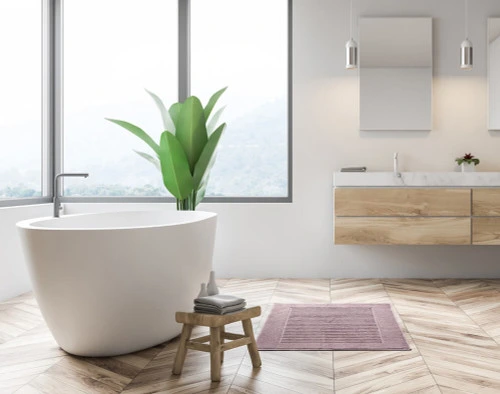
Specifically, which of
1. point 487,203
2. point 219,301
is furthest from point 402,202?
point 219,301

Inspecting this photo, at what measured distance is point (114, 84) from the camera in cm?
536

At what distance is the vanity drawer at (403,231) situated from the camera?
180 inches

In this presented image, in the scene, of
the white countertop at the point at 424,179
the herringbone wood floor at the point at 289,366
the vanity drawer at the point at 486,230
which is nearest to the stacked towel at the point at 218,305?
the herringbone wood floor at the point at 289,366

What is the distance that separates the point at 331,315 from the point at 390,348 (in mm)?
746

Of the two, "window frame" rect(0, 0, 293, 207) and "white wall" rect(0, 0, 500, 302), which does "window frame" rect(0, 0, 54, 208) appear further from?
"white wall" rect(0, 0, 500, 302)

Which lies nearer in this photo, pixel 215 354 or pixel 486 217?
pixel 215 354

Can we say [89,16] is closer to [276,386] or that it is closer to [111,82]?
[111,82]

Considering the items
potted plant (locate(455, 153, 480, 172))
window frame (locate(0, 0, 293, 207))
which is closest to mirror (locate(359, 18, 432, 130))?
potted plant (locate(455, 153, 480, 172))

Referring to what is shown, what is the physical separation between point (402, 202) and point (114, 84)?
9.00 feet

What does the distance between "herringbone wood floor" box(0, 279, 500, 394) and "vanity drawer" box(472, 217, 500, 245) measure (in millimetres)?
858

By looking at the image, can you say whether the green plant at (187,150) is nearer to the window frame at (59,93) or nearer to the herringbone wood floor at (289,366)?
the window frame at (59,93)

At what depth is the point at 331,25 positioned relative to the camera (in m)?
5.11

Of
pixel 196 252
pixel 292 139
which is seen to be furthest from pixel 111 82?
pixel 196 252

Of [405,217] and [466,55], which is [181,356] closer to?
[405,217]
